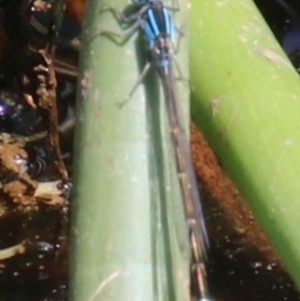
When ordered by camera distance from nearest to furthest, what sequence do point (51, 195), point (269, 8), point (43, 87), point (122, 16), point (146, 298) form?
point (146, 298), point (122, 16), point (43, 87), point (51, 195), point (269, 8)

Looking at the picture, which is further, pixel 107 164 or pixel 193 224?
pixel 193 224

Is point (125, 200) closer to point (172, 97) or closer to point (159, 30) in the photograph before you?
point (172, 97)

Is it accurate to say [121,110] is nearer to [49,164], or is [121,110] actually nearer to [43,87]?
[43,87]

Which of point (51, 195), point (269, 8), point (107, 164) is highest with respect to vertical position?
point (107, 164)

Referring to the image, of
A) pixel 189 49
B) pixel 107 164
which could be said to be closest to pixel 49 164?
pixel 189 49

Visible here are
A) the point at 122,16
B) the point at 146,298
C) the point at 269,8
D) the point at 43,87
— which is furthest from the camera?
the point at 269,8
